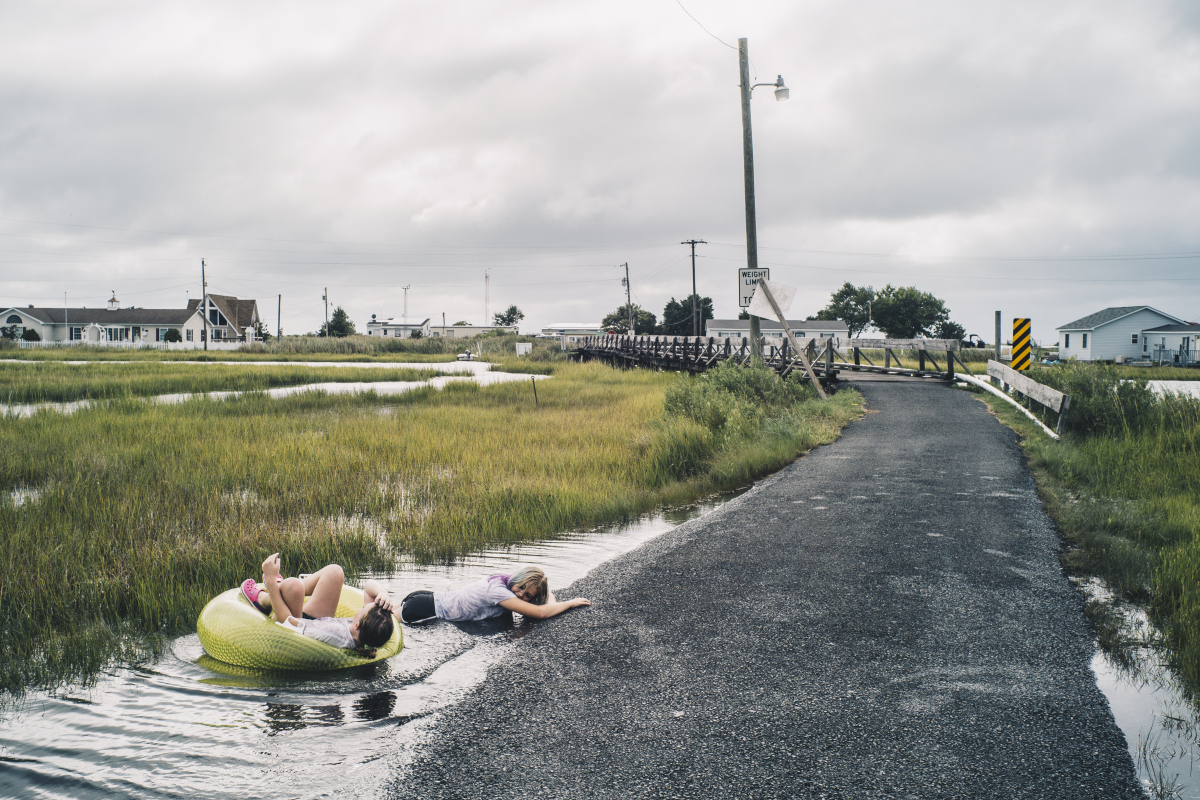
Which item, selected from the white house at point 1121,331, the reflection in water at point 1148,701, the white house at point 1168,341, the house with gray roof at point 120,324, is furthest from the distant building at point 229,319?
the reflection in water at point 1148,701

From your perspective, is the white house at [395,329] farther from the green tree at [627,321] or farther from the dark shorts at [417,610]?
the dark shorts at [417,610]

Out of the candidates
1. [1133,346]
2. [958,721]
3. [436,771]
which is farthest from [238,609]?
[1133,346]

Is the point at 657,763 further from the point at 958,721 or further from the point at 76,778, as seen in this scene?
the point at 76,778

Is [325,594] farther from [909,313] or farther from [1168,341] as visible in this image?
[909,313]

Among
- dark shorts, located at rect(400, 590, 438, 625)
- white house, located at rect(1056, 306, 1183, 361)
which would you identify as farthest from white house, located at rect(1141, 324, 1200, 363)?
dark shorts, located at rect(400, 590, 438, 625)

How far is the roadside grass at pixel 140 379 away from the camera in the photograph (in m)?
21.4

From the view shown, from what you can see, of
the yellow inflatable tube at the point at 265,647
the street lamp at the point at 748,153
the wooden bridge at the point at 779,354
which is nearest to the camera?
the yellow inflatable tube at the point at 265,647

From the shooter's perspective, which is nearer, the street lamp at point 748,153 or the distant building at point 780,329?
the street lamp at point 748,153

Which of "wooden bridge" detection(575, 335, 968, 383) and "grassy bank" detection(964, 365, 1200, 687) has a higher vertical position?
"wooden bridge" detection(575, 335, 968, 383)

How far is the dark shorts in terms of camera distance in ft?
18.7

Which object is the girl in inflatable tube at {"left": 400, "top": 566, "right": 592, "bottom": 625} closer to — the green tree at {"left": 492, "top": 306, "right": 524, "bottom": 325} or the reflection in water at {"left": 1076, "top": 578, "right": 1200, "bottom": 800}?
the reflection in water at {"left": 1076, "top": 578, "right": 1200, "bottom": 800}

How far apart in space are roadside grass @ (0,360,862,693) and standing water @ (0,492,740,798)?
0.57 metres

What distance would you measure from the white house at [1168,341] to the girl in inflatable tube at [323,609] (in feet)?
168

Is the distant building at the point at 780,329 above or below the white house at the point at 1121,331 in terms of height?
above
